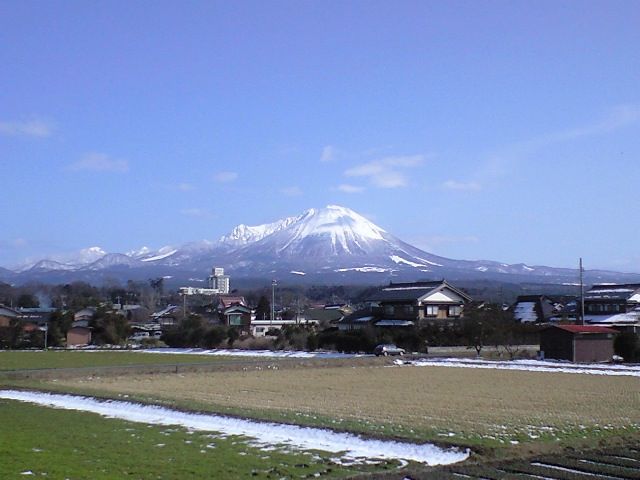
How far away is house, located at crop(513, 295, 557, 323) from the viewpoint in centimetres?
6675

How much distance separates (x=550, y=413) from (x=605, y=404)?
2603mm

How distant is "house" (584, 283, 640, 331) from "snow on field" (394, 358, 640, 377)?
1926 cm

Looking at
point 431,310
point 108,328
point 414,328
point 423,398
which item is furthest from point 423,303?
point 423,398

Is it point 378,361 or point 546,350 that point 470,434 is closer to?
point 378,361

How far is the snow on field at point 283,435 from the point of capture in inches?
450

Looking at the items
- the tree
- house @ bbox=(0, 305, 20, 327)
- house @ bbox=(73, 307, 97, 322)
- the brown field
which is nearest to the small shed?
the brown field

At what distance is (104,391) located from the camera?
22.2m

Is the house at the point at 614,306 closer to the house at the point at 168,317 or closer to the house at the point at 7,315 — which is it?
the house at the point at 168,317

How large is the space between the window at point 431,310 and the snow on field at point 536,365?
16684 mm

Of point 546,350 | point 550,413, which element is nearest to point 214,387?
point 550,413

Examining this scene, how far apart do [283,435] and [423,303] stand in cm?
4171

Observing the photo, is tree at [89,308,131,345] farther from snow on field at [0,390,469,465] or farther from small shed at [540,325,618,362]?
snow on field at [0,390,469,465]

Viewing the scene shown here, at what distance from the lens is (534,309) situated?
227ft

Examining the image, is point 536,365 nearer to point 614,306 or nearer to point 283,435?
point 283,435
